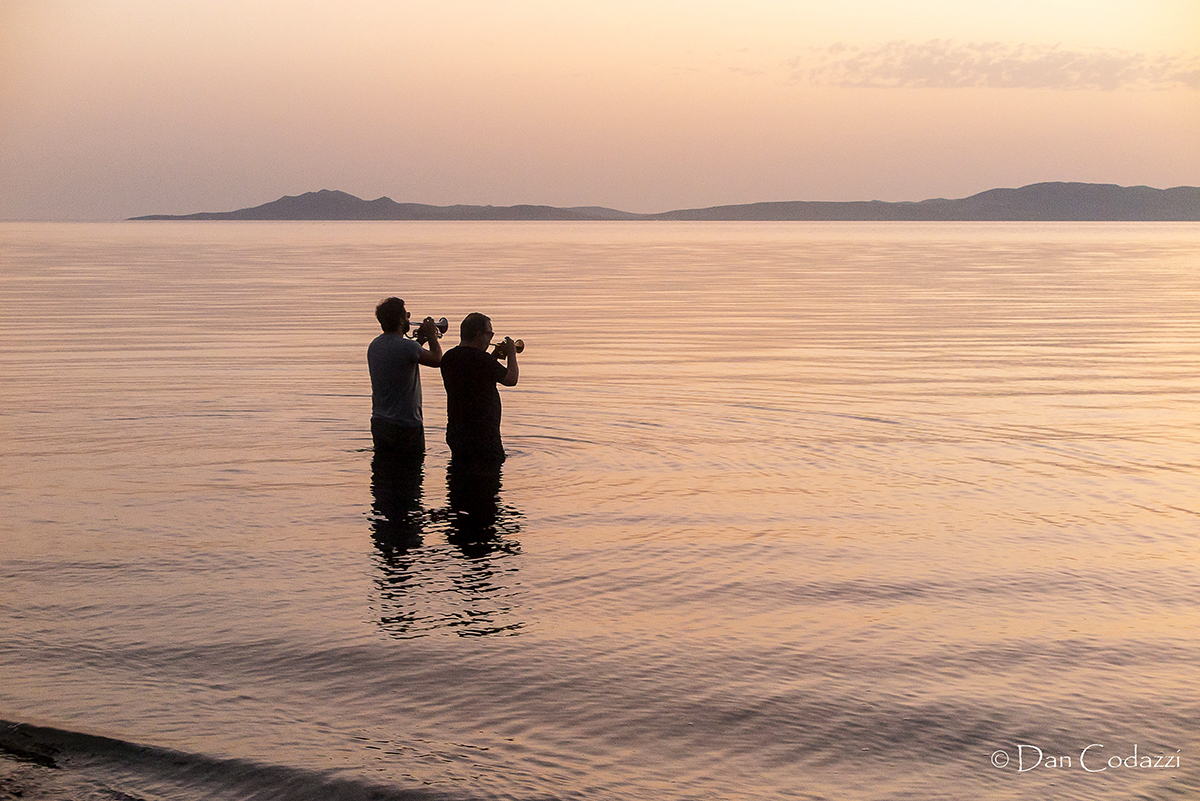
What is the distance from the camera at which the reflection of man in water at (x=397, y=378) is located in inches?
479

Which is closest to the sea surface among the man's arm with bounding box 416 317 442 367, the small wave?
the small wave

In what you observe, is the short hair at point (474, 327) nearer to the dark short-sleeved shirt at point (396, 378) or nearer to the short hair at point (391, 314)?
the dark short-sleeved shirt at point (396, 378)

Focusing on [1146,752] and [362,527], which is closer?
[1146,752]

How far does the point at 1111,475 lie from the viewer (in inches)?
478

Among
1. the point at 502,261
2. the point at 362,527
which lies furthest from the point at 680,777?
the point at 502,261

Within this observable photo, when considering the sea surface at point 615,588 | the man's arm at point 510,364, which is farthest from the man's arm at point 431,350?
the sea surface at point 615,588

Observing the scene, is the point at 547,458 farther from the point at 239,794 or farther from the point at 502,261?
the point at 502,261

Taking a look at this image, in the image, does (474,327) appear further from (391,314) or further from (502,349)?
(391,314)

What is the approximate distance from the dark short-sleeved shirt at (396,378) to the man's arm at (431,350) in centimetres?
7

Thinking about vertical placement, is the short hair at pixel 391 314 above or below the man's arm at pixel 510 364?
above

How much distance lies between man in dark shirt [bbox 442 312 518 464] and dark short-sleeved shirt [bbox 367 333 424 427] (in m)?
0.37

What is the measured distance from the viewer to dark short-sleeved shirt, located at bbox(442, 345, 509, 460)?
469 inches

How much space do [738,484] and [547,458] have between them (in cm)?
229

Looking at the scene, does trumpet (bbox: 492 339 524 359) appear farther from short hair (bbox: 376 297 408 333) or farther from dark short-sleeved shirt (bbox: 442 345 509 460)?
short hair (bbox: 376 297 408 333)
